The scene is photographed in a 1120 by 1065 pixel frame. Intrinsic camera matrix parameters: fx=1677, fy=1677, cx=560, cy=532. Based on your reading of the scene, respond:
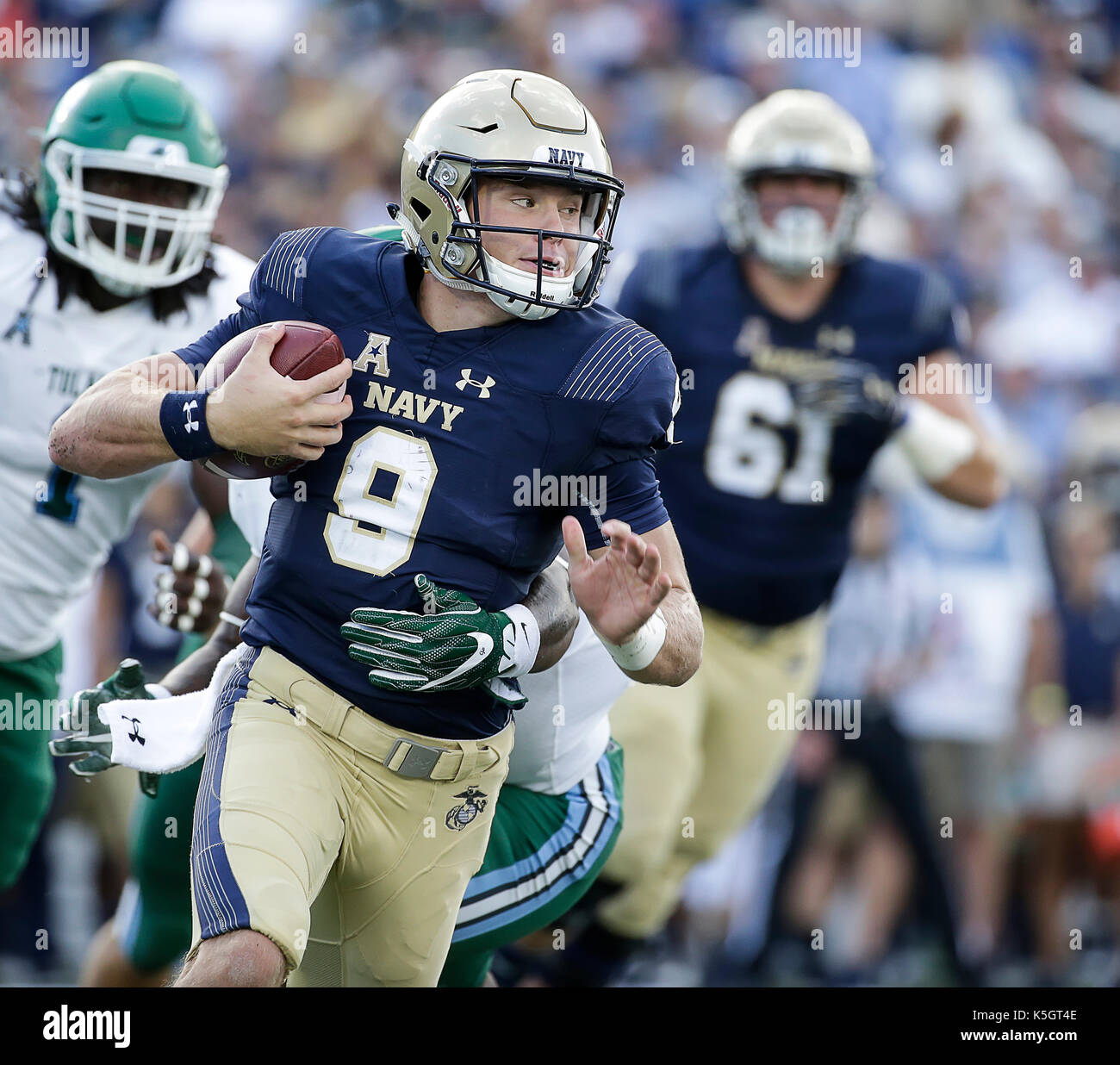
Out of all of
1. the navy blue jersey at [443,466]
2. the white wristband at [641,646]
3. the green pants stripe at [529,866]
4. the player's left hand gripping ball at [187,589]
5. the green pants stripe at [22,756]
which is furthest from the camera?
the green pants stripe at [22,756]

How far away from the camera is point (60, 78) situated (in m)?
6.32

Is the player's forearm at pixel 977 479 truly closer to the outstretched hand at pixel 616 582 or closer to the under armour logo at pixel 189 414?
the outstretched hand at pixel 616 582

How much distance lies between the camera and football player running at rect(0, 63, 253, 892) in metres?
3.82

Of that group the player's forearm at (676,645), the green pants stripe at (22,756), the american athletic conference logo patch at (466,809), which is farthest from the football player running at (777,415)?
the player's forearm at (676,645)

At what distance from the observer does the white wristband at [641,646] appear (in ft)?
7.97

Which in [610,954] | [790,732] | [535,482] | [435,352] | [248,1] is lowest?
[610,954]

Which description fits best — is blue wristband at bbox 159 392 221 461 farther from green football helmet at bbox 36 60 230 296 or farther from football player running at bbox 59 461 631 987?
green football helmet at bbox 36 60 230 296

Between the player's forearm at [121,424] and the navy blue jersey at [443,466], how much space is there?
0.22 feet

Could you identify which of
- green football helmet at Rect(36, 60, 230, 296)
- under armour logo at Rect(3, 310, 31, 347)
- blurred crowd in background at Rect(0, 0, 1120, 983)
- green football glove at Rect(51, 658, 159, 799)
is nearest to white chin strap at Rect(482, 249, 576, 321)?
green football glove at Rect(51, 658, 159, 799)

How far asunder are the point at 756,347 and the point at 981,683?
5.52 ft

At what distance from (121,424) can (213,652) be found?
2.65 ft

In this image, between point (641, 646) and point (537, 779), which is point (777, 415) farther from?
point (641, 646)
